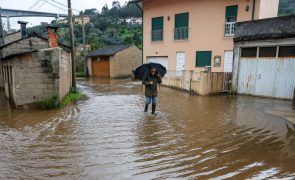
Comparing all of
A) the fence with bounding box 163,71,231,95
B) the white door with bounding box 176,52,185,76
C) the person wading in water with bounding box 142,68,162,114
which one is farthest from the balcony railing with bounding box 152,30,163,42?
the person wading in water with bounding box 142,68,162,114

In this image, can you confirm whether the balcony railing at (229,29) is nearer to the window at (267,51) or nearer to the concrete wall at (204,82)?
the concrete wall at (204,82)

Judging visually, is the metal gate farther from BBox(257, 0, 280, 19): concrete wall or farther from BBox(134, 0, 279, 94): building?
BBox(257, 0, 280, 19): concrete wall

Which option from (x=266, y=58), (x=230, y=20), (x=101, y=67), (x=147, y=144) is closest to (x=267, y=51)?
(x=266, y=58)

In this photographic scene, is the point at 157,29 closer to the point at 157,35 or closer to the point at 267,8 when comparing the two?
the point at 157,35

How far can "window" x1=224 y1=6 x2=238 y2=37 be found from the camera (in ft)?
55.4

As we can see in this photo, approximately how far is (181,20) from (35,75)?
13454mm

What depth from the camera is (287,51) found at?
34.8 feet

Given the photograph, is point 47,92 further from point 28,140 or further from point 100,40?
point 100,40

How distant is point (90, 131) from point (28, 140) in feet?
4.70

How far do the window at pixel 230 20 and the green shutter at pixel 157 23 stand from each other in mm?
5545

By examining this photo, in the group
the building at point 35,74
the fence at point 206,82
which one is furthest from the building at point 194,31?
the building at point 35,74

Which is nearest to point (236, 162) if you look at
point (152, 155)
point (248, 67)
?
point (152, 155)

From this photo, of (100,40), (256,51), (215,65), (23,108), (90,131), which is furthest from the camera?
(100,40)

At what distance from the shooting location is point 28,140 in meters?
5.49
